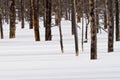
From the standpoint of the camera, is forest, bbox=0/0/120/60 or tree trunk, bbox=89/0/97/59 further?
forest, bbox=0/0/120/60

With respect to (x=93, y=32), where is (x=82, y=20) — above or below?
above

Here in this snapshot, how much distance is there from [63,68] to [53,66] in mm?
587

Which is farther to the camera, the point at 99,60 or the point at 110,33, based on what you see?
the point at 110,33

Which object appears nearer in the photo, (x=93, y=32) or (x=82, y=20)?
(x=93, y=32)

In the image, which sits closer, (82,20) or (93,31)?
(93,31)

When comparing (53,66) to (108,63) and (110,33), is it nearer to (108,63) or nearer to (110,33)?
(108,63)

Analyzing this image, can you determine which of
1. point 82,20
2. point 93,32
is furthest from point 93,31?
point 82,20

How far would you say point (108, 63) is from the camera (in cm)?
1184

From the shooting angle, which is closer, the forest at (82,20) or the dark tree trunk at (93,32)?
the dark tree trunk at (93,32)

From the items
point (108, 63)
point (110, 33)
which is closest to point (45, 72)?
point (108, 63)

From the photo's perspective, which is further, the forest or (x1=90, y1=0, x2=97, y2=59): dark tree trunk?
the forest

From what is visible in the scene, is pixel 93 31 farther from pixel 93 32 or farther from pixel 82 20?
pixel 82 20

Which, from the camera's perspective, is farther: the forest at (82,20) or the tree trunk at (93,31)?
the forest at (82,20)

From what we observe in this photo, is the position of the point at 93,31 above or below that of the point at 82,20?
below
